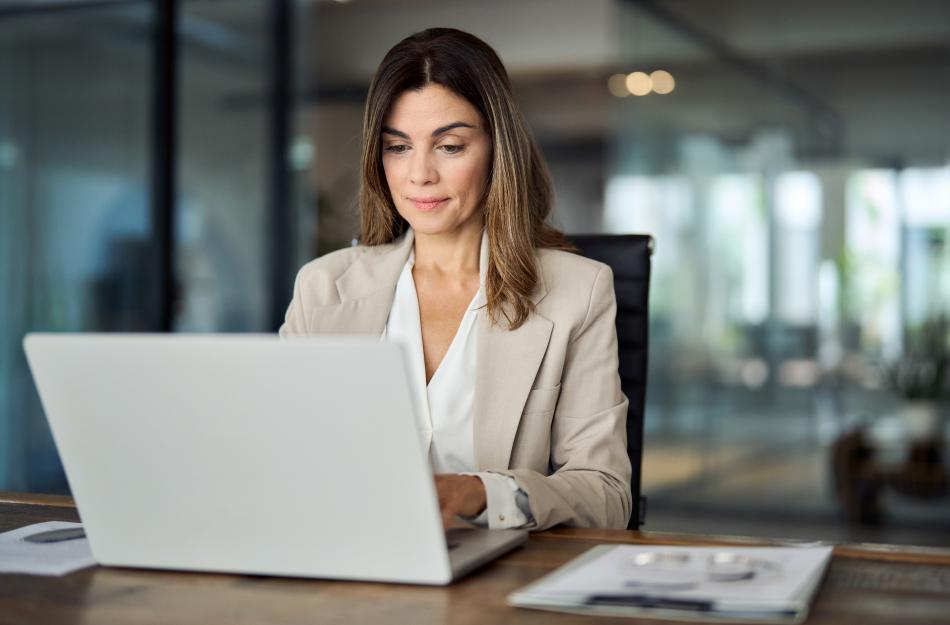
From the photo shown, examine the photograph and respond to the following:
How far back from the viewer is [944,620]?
0.95 m

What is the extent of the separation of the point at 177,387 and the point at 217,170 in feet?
16.1

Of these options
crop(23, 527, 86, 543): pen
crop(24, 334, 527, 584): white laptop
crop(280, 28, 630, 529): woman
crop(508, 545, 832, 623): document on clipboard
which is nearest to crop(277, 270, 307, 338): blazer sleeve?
crop(280, 28, 630, 529): woman

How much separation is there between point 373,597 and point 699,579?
0.30m

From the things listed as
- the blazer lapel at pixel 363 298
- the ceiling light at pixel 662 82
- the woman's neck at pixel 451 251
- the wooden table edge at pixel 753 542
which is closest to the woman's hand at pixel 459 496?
the wooden table edge at pixel 753 542

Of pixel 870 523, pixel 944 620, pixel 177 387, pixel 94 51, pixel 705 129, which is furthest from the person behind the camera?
pixel 705 129

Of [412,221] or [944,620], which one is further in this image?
[412,221]

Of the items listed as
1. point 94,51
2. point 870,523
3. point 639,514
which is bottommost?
point 870,523

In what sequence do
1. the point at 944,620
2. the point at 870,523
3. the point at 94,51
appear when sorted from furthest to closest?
the point at 870,523 → the point at 94,51 → the point at 944,620

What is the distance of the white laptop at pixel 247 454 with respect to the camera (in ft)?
3.29

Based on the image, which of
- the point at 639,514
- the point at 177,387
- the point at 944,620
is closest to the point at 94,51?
the point at 639,514

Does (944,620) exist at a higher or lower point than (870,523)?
higher

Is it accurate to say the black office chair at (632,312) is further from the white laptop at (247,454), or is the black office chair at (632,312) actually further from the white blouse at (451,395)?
the white laptop at (247,454)

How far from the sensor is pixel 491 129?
1.94 meters

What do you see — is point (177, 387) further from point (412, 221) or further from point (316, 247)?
point (316, 247)
